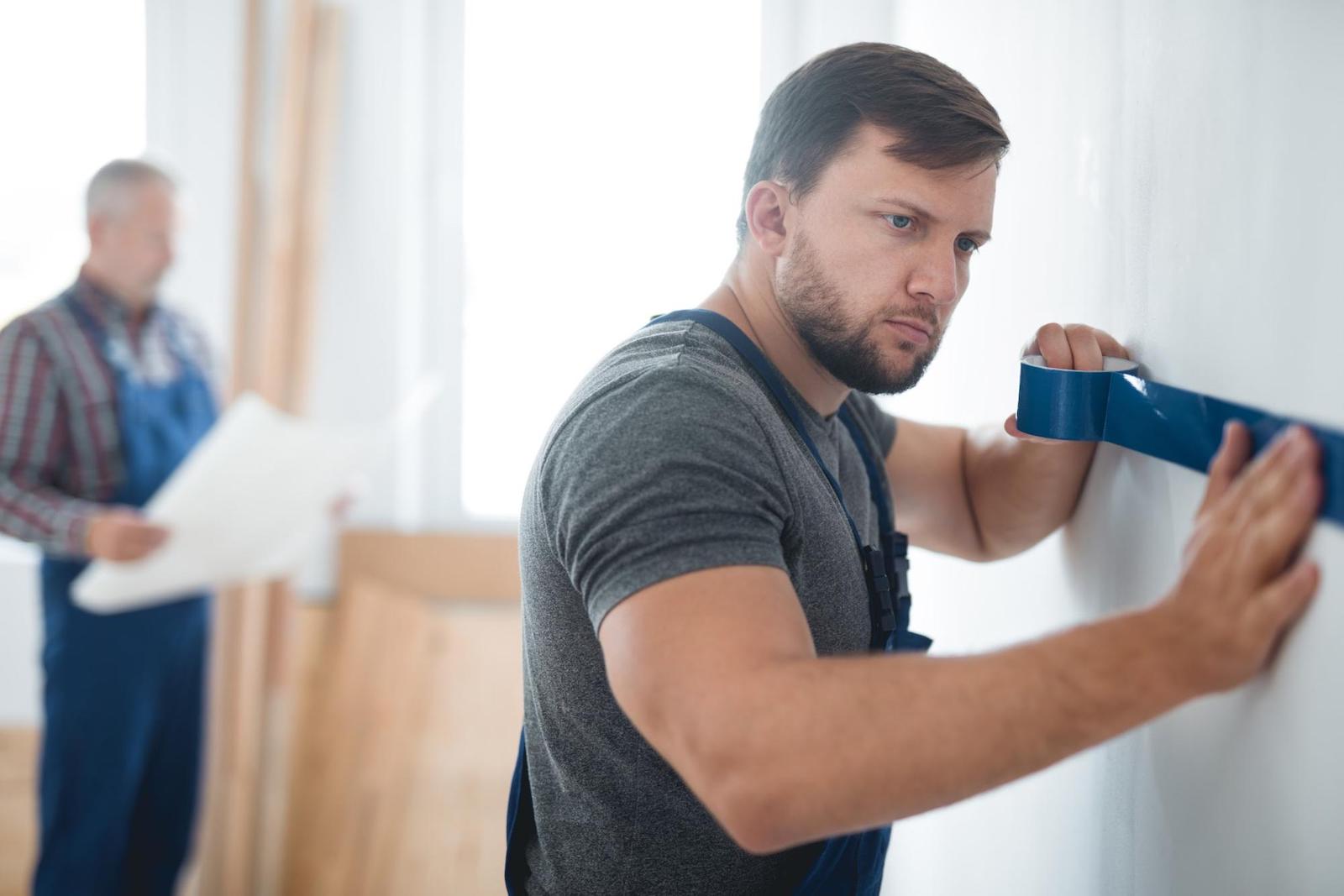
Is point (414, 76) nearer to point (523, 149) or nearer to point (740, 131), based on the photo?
point (523, 149)

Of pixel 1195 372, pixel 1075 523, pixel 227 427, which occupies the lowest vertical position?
pixel 227 427

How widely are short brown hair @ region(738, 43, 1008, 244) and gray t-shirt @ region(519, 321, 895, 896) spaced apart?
22cm

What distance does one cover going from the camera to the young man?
25.6 inches

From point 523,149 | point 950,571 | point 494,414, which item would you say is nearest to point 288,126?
point 523,149

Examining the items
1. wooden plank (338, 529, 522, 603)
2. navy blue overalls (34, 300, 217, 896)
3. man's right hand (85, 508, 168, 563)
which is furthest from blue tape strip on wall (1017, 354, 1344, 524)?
wooden plank (338, 529, 522, 603)

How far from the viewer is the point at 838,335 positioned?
1060mm

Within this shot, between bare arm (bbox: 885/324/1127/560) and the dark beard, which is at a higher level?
the dark beard

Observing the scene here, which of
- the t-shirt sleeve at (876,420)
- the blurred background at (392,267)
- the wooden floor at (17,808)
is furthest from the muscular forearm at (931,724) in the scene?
the wooden floor at (17,808)

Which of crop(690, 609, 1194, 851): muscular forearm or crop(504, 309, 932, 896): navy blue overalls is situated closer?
crop(690, 609, 1194, 851): muscular forearm

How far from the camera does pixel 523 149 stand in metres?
2.96

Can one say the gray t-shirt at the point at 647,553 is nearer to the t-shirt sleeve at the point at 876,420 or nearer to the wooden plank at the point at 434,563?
the t-shirt sleeve at the point at 876,420

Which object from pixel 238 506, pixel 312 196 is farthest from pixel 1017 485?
pixel 312 196

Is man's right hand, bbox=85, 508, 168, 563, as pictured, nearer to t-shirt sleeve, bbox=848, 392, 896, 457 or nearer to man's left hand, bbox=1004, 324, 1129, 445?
t-shirt sleeve, bbox=848, 392, 896, 457

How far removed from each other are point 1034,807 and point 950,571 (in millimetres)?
613
